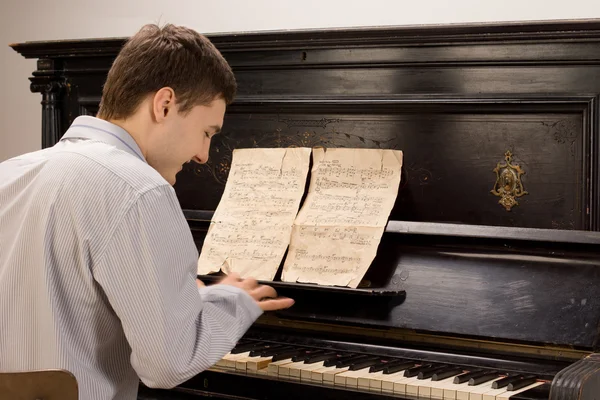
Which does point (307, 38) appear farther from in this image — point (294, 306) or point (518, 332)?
point (518, 332)

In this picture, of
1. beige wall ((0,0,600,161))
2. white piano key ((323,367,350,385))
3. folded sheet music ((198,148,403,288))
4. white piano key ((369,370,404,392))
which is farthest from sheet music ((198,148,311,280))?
beige wall ((0,0,600,161))

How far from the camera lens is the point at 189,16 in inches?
164

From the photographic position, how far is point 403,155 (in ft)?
8.58

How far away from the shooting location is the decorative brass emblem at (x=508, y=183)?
2.47 m

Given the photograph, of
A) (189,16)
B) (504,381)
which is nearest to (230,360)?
(504,381)

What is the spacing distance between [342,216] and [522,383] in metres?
0.76

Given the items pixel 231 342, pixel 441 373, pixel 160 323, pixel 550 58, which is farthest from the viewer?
pixel 550 58

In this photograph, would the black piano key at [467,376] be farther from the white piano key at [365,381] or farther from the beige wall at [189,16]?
the beige wall at [189,16]

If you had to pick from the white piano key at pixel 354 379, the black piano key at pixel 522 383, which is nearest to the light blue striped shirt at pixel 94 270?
the white piano key at pixel 354 379

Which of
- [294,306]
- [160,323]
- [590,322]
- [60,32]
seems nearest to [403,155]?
[294,306]

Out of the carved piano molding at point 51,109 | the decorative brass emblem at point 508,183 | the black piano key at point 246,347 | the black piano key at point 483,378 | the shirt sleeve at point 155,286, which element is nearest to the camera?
the shirt sleeve at point 155,286

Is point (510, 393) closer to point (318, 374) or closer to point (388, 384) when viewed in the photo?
point (388, 384)

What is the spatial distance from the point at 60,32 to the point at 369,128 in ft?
8.09

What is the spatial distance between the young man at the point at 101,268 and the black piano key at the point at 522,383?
73 centimetres
